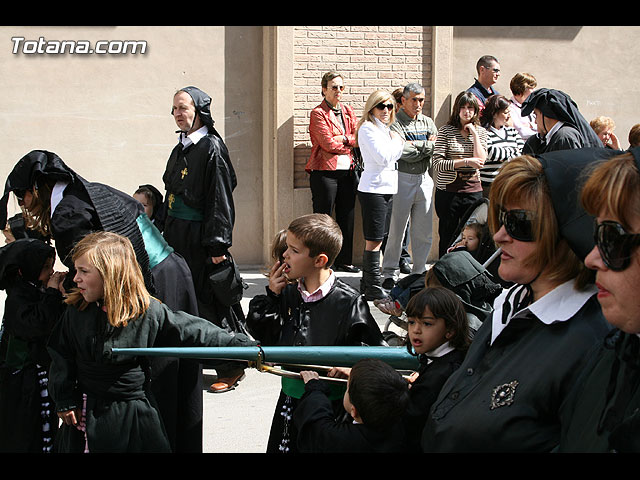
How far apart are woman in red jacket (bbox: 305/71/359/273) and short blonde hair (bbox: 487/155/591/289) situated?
22.1 feet

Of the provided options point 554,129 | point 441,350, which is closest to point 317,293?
point 441,350

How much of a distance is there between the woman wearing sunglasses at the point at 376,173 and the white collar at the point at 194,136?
2.34 m

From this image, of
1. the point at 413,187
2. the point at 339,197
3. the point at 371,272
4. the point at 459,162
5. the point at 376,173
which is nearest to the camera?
the point at 459,162

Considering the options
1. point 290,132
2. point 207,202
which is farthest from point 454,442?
point 290,132

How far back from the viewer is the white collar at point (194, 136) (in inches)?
237

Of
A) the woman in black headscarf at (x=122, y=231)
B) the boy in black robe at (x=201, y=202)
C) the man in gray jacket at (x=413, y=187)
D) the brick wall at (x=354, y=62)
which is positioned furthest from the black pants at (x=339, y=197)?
the woman in black headscarf at (x=122, y=231)

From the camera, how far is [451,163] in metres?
7.72

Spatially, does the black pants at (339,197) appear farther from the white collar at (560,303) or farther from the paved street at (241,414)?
the white collar at (560,303)

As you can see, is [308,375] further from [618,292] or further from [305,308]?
[618,292]

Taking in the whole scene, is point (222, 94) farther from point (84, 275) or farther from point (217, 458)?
point (217, 458)

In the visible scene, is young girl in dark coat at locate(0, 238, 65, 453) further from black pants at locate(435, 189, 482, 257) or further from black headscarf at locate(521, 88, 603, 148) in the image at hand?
black pants at locate(435, 189, 482, 257)

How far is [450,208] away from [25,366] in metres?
4.79

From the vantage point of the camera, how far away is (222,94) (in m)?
9.55

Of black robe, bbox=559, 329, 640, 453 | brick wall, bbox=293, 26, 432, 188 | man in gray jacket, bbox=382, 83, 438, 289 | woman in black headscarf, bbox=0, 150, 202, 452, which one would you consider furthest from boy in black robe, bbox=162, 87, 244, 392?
black robe, bbox=559, 329, 640, 453
